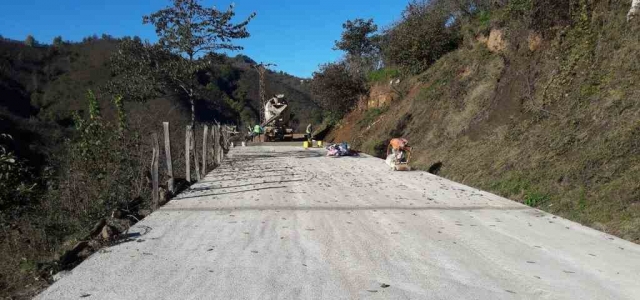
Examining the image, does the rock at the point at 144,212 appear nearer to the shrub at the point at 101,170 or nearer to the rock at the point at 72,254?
the shrub at the point at 101,170

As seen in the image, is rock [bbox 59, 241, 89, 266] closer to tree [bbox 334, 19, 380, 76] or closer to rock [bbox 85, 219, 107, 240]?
rock [bbox 85, 219, 107, 240]

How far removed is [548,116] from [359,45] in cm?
3085

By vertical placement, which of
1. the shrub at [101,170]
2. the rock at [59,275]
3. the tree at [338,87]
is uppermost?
the tree at [338,87]

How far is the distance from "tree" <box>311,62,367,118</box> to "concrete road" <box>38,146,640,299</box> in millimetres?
24113

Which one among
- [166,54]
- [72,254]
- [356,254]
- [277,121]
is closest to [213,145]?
[166,54]

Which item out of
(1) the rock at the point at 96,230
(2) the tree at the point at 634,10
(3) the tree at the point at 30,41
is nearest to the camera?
(1) the rock at the point at 96,230

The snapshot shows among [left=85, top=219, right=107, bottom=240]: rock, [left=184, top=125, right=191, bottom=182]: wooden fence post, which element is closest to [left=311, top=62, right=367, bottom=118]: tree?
[left=184, top=125, right=191, bottom=182]: wooden fence post

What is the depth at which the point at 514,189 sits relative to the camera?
1033 centimetres

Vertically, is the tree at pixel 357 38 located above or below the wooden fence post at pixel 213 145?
above

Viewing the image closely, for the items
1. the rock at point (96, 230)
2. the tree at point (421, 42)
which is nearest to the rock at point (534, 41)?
the tree at point (421, 42)

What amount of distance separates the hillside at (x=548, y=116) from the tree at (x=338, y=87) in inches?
505

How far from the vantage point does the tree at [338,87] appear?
3412 cm

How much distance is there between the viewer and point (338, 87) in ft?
112

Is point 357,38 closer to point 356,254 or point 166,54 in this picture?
point 166,54
